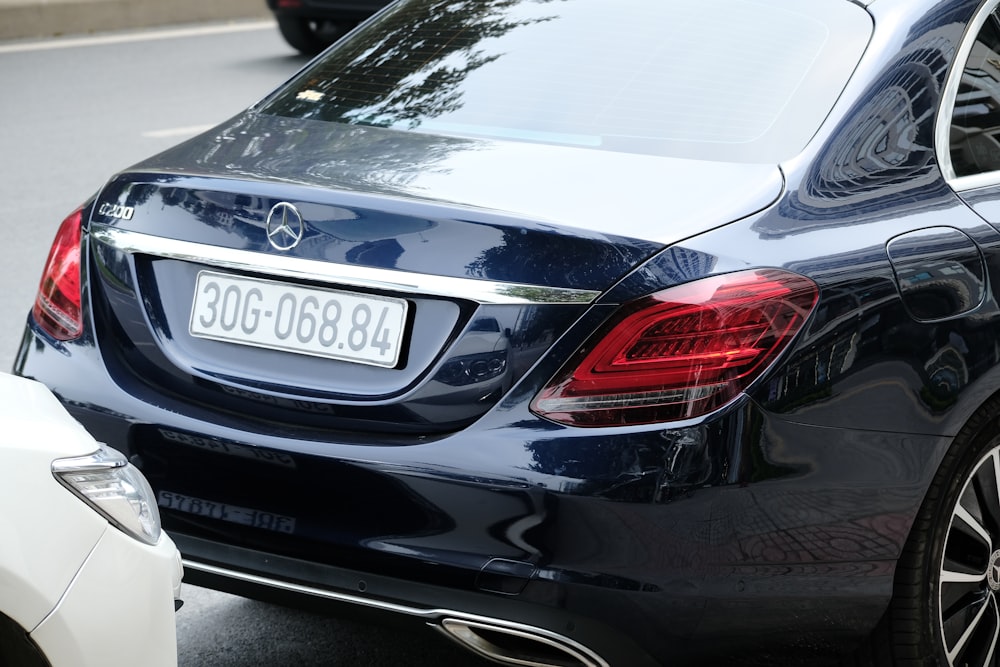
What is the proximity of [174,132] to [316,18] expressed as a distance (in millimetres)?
3528

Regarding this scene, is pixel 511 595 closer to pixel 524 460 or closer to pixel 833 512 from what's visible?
pixel 524 460

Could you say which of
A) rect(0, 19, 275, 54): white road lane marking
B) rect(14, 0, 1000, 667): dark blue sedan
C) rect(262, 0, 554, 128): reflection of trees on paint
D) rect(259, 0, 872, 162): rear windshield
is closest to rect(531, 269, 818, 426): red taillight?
rect(14, 0, 1000, 667): dark blue sedan

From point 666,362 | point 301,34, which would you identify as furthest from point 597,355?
point 301,34

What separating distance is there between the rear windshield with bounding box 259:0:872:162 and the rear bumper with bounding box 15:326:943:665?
2.09 ft

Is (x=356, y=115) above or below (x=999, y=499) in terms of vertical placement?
above

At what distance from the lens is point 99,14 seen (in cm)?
1489

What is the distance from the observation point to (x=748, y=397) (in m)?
2.54

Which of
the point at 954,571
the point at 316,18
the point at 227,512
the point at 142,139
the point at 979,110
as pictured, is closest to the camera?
the point at 227,512

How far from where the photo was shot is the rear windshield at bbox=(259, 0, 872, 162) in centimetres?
300

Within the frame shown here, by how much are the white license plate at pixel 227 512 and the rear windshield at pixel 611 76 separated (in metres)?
0.88

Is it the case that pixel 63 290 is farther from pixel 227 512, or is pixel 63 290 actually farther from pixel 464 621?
pixel 464 621

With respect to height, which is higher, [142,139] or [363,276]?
[363,276]

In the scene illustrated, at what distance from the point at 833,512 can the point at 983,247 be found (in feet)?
2.14


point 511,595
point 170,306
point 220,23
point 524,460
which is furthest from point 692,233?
point 220,23
